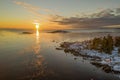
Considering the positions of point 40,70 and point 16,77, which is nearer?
point 16,77

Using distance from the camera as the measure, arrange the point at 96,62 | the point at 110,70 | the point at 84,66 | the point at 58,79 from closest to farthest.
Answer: the point at 58,79
the point at 110,70
the point at 84,66
the point at 96,62

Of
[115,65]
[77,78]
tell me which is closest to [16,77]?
[77,78]

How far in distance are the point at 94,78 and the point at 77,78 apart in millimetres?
6004

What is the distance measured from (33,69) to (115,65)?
35470mm

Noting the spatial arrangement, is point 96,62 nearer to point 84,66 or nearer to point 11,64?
point 84,66

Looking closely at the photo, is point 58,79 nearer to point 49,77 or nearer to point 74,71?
point 49,77

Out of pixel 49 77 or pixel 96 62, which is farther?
pixel 96 62

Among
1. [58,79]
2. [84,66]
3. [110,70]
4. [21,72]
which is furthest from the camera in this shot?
[84,66]

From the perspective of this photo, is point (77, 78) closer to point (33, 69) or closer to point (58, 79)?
point (58, 79)

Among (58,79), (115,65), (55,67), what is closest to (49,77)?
(58,79)

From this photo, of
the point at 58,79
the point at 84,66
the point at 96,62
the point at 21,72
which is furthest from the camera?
the point at 96,62

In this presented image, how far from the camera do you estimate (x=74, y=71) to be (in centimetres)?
6438

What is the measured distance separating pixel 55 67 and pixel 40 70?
320 inches

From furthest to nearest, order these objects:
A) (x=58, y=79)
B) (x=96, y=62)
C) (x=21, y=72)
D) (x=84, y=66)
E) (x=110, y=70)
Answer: (x=96, y=62), (x=84, y=66), (x=110, y=70), (x=21, y=72), (x=58, y=79)
